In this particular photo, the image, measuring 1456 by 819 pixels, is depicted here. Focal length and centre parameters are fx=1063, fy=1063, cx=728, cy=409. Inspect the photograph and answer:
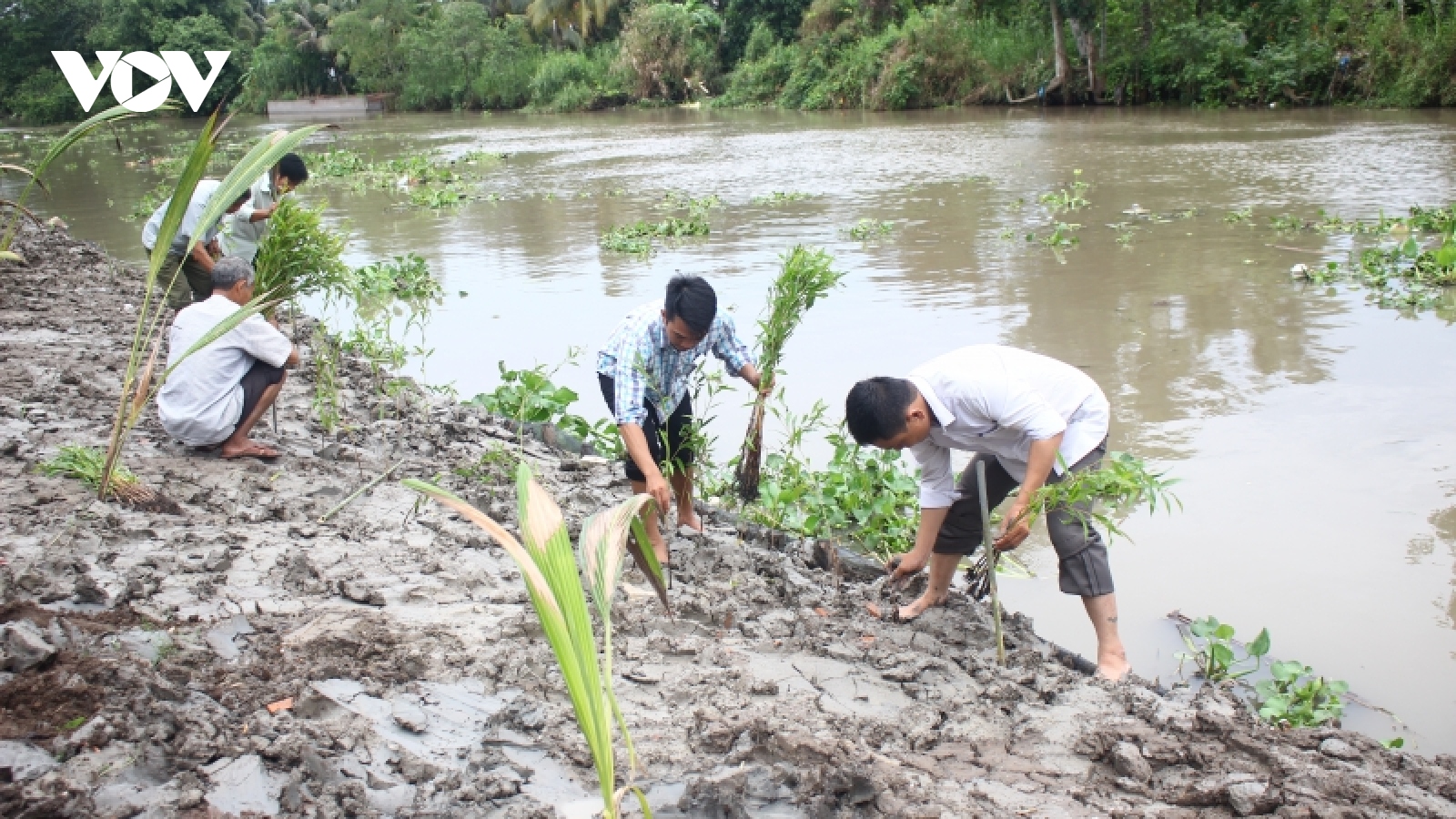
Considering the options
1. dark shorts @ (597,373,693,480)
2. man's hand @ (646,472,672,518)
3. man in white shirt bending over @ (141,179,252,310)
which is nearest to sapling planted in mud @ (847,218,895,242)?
man in white shirt bending over @ (141,179,252,310)

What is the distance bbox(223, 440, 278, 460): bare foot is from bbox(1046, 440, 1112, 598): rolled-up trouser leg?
3.07 m

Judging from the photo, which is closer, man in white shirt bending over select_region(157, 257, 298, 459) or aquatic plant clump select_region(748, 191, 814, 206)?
man in white shirt bending over select_region(157, 257, 298, 459)

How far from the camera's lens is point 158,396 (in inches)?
165

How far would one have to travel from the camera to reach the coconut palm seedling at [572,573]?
1.53 metres

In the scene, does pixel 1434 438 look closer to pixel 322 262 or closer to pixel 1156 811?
pixel 1156 811

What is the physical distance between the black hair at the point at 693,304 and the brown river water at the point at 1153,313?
1.55 meters

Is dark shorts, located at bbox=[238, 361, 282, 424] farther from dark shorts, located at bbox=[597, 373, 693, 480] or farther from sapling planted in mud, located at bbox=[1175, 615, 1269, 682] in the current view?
sapling planted in mud, located at bbox=[1175, 615, 1269, 682]

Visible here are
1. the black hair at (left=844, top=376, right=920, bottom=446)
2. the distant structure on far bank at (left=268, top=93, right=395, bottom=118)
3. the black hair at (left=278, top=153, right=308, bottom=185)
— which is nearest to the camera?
the black hair at (left=844, top=376, right=920, bottom=446)

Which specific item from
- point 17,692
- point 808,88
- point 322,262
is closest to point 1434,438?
point 322,262

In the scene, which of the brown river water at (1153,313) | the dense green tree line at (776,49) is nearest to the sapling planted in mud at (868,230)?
the brown river water at (1153,313)

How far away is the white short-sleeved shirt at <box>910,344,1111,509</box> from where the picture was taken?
9.64 feet

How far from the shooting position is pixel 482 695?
251 centimetres

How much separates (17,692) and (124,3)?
5295 centimetres

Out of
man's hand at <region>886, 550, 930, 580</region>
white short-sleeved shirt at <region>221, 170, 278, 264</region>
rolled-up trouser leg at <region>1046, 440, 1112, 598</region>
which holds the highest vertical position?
white short-sleeved shirt at <region>221, 170, 278, 264</region>
